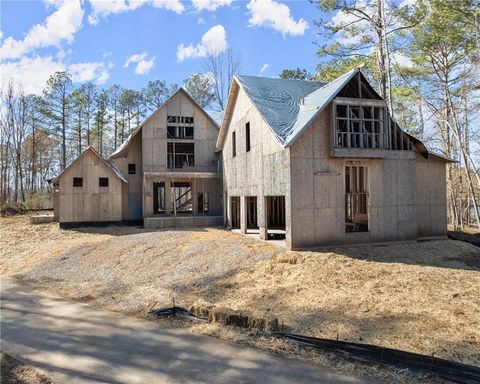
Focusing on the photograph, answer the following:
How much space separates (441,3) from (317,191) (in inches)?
489

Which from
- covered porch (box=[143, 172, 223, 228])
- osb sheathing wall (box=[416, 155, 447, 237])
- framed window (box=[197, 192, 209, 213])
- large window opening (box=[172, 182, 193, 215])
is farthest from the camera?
framed window (box=[197, 192, 209, 213])

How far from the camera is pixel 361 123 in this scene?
44.8ft

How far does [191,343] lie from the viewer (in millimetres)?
6352

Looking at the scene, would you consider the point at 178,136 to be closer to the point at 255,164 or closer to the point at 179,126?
the point at 179,126

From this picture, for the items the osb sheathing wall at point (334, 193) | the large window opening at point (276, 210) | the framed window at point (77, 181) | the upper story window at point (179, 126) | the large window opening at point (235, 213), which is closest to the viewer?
the osb sheathing wall at point (334, 193)

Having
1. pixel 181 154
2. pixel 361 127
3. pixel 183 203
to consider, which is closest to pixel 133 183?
pixel 181 154

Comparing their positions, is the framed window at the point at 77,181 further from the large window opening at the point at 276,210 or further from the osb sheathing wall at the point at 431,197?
the osb sheathing wall at the point at 431,197

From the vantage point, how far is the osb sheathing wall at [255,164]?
1341 centimetres

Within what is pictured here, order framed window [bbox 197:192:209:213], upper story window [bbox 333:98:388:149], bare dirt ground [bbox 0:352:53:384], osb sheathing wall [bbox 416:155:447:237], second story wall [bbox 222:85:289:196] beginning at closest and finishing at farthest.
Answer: bare dirt ground [bbox 0:352:53:384] → upper story window [bbox 333:98:388:149] → second story wall [bbox 222:85:289:196] → osb sheathing wall [bbox 416:155:447:237] → framed window [bbox 197:192:209:213]

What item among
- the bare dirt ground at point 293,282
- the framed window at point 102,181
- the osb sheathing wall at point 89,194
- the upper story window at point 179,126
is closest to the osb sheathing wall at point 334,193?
the bare dirt ground at point 293,282

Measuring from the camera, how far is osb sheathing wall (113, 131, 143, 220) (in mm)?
22094

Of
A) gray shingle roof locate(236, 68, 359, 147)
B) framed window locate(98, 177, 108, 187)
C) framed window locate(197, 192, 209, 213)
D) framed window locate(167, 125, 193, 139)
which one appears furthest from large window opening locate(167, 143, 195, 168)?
gray shingle roof locate(236, 68, 359, 147)

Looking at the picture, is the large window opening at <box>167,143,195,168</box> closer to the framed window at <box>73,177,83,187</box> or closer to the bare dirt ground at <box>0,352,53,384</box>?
the framed window at <box>73,177,83,187</box>

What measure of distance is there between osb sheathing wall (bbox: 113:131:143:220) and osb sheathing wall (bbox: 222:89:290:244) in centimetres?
596
